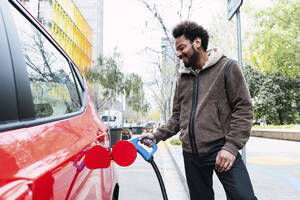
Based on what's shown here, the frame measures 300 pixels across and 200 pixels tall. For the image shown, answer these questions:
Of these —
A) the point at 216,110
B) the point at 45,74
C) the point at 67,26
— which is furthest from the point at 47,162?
the point at 67,26

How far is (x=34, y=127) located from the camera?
104 cm

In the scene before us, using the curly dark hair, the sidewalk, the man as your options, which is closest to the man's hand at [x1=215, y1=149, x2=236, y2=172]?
the man

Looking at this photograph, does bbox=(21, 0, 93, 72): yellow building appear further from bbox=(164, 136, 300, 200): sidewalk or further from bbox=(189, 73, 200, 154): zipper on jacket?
bbox=(189, 73, 200, 154): zipper on jacket

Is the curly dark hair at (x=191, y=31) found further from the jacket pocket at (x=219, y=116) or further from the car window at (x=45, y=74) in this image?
the car window at (x=45, y=74)

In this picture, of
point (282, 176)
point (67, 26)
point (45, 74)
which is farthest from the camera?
point (67, 26)

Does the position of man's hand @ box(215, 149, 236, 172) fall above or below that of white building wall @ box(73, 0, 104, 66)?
below

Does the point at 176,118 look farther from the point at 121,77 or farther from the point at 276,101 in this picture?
the point at 121,77

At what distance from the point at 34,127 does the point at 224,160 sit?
4.22 ft

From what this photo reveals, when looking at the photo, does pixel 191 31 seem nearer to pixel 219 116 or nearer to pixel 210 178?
pixel 219 116

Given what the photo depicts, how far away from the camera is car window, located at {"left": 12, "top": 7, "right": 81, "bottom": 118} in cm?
127

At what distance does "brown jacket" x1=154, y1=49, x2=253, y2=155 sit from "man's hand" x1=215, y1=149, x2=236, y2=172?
0.03 m

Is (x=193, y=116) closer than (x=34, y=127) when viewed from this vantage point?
No

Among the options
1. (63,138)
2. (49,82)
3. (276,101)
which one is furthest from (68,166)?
(276,101)

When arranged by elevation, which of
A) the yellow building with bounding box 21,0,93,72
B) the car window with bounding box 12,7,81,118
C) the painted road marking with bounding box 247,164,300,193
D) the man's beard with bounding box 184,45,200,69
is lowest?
the painted road marking with bounding box 247,164,300,193
